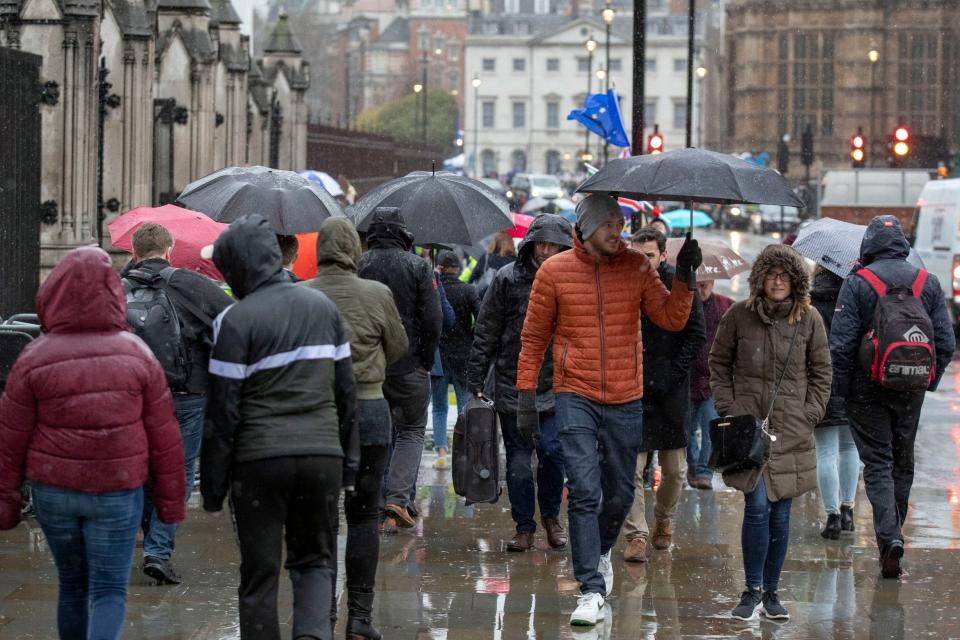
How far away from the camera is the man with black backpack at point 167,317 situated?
7.97 meters

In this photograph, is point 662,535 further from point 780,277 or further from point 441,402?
point 441,402

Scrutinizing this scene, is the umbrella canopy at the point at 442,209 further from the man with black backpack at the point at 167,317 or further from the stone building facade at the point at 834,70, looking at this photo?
the stone building facade at the point at 834,70

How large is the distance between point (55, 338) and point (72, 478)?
1.55 ft

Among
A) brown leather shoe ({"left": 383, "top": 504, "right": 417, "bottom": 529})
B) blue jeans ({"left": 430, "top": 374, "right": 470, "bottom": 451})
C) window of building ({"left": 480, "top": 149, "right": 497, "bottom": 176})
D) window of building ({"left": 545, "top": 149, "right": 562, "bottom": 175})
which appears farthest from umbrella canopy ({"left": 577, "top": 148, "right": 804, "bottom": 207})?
window of building ({"left": 480, "top": 149, "right": 497, "bottom": 176})

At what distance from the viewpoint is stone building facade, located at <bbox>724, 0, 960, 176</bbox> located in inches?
3952

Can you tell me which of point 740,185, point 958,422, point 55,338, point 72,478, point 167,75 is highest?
point 167,75

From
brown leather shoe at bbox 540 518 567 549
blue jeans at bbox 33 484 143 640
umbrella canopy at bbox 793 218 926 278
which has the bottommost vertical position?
brown leather shoe at bbox 540 518 567 549

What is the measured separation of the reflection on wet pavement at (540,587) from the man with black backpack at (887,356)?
492 mm

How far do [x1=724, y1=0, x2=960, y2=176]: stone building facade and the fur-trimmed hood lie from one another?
92.6 metres

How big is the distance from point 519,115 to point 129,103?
445 feet

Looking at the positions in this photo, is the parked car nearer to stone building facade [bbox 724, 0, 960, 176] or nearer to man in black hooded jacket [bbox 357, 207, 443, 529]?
stone building facade [bbox 724, 0, 960, 176]

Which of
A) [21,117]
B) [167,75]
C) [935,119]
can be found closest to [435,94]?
[935,119]

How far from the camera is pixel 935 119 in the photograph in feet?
331

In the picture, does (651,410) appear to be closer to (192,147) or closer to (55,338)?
(55,338)
